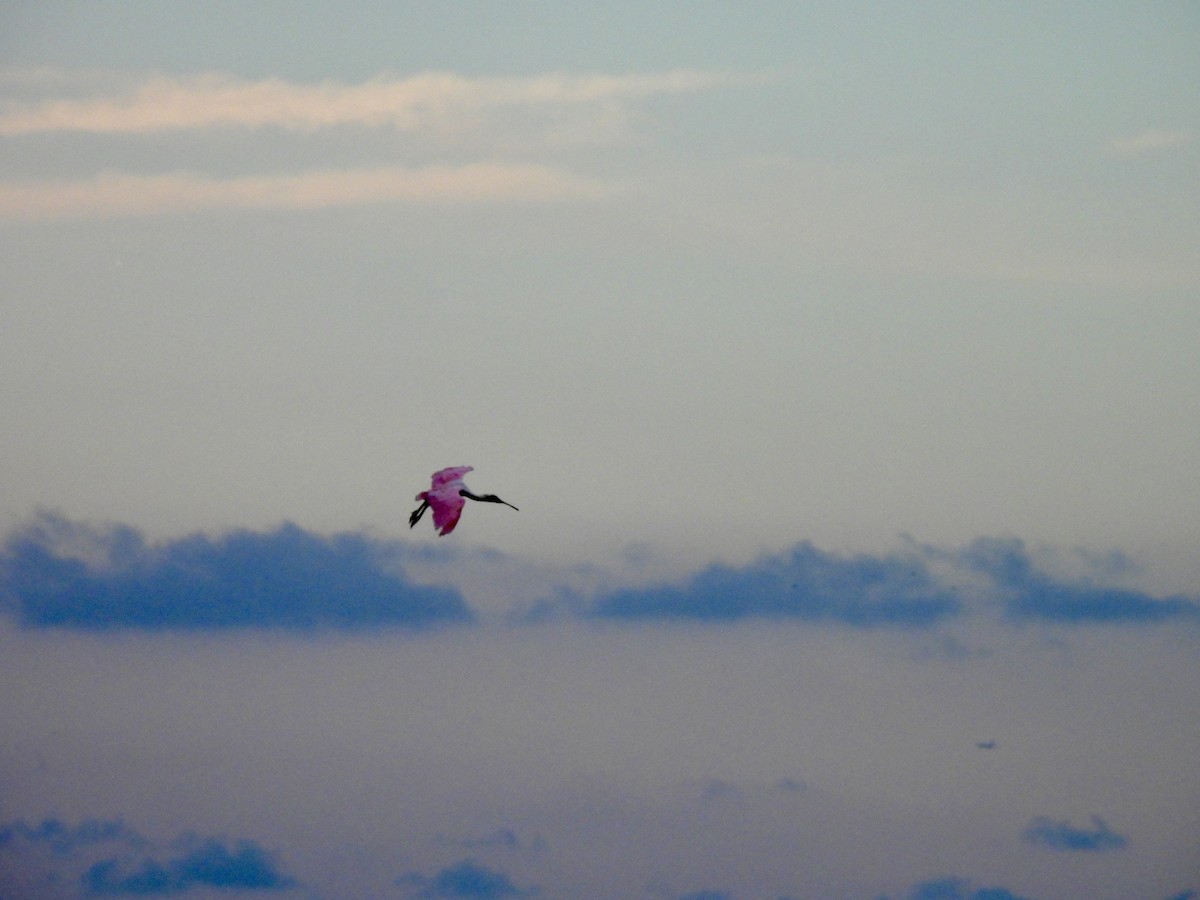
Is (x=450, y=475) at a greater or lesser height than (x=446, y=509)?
greater

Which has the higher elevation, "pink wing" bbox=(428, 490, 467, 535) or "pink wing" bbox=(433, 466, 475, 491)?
"pink wing" bbox=(433, 466, 475, 491)

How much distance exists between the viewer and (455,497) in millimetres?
80188

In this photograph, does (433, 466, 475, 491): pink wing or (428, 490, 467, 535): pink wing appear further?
(433, 466, 475, 491): pink wing

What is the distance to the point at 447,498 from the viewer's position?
79875 millimetres

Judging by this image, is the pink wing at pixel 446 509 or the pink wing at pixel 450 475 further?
the pink wing at pixel 450 475

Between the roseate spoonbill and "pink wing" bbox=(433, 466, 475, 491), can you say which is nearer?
the roseate spoonbill

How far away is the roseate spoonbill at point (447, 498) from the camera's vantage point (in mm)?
75312

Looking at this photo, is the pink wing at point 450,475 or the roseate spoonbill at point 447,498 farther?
the pink wing at point 450,475

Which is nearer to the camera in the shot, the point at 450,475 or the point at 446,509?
the point at 446,509

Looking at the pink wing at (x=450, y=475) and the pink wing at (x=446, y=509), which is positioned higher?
the pink wing at (x=450, y=475)

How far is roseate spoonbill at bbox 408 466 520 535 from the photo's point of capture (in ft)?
247
